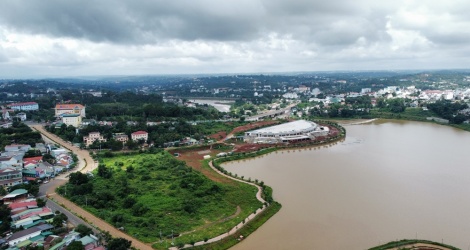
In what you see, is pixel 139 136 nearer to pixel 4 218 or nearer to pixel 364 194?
pixel 4 218

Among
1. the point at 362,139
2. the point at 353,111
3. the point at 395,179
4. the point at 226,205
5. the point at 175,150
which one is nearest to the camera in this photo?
the point at 226,205

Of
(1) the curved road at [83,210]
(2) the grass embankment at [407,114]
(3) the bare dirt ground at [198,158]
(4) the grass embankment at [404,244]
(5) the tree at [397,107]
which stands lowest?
(3) the bare dirt ground at [198,158]

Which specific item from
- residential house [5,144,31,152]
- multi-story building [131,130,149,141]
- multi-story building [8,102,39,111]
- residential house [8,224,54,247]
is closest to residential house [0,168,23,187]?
residential house [5,144,31,152]

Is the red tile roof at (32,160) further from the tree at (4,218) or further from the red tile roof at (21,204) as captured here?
the tree at (4,218)

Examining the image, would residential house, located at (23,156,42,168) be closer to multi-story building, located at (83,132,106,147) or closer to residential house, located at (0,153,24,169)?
residential house, located at (0,153,24,169)

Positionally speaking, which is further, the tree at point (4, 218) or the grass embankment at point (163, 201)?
the grass embankment at point (163, 201)

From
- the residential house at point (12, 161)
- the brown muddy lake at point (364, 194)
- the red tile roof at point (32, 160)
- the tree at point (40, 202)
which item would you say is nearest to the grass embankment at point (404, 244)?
the brown muddy lake at point (364, 194)

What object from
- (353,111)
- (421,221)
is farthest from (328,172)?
(353,111)

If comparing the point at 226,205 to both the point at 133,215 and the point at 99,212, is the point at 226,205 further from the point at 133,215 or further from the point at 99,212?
the point at 99,212
